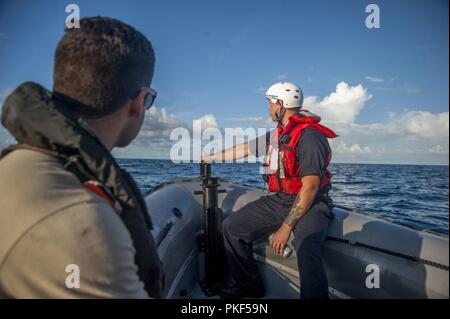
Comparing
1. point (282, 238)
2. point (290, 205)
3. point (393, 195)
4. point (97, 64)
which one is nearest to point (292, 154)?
point (290, 205)

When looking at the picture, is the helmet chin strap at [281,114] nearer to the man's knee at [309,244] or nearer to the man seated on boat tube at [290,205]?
the man seated on boat tube at [290,205]

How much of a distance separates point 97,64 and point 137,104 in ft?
0.87

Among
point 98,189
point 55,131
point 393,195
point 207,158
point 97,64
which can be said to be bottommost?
point 393,195

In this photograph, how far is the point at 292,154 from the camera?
3.43 meters

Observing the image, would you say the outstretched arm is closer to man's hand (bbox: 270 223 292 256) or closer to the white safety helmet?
the white safety helmet

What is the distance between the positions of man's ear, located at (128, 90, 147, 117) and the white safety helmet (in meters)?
2.50

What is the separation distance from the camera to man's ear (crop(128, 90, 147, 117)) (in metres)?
1.46

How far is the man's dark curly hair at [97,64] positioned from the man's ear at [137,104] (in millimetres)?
76

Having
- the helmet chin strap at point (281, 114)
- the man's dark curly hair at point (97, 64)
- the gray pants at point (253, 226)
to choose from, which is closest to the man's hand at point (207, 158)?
the gray pants at point (253, 226)

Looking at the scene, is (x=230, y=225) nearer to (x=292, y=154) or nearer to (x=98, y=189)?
(x=292, y=154)

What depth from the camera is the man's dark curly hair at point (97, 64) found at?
126 cm

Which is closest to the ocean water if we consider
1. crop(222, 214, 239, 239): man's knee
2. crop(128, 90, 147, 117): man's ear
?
crop(222, 214, 239, 239): man's knee
